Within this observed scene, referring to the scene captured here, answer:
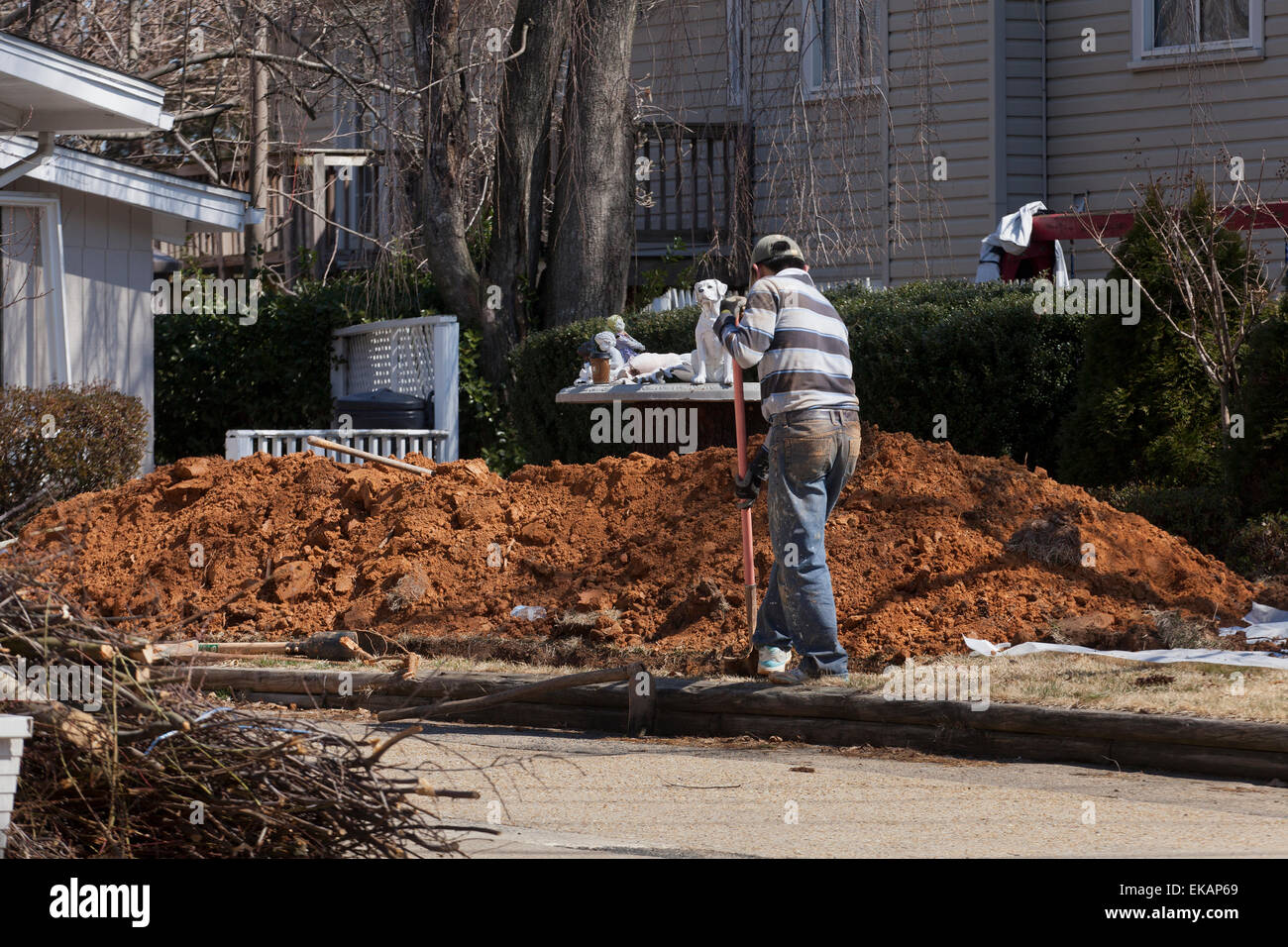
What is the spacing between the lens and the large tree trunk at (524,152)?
16188 mm

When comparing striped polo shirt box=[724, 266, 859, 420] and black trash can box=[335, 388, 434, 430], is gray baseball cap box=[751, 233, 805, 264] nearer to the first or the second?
striped polo shirt box=[724, 266, 859, 420]

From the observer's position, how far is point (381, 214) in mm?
20031

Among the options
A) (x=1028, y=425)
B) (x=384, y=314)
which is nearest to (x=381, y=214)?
(x=384, y=314)

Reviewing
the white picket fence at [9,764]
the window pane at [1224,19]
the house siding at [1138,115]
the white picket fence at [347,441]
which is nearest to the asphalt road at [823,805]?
the white picket fence at [9,764]

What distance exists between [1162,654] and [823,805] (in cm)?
291

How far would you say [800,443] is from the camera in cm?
798

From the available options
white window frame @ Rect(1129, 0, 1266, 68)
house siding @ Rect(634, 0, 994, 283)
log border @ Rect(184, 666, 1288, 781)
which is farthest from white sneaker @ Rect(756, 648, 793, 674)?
white window frame @ Rect(1129, 0, 1266, 68)

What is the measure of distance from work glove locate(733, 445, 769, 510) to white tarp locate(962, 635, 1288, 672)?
1377mm

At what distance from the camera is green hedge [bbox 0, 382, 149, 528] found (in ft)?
43.7

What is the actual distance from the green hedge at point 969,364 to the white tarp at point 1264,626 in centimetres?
361

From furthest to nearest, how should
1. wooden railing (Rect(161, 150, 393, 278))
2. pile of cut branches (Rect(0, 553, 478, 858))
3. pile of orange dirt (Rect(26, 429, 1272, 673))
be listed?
wooden railing (Rect(161, 150, 393, 278)), pile of orange dirt (Rect(26, 429, 1272, 673)), pile of cut branches (Rect(0, 553, 478, 858))

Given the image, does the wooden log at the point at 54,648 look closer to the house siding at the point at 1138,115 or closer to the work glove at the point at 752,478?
the work glove at the point at 752,478

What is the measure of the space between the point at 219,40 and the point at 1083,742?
20.7 metres

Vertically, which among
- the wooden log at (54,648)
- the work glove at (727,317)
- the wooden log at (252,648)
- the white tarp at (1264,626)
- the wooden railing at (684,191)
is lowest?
the wooden log at (252,648)
